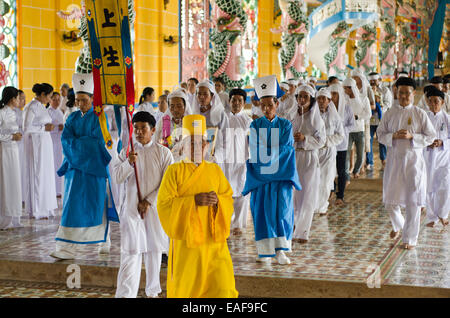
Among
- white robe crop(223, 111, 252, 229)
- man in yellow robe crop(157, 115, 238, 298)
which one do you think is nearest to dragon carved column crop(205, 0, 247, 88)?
white robe crop(223, 111, 252, 229)

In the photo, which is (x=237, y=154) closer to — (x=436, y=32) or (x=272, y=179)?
(x=272, y=179)

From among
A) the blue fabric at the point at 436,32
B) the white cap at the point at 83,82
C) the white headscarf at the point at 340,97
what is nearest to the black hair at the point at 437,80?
the blue fabric at the point at 436,32

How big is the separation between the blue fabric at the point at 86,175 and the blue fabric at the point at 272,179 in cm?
148

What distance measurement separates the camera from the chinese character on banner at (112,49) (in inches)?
240

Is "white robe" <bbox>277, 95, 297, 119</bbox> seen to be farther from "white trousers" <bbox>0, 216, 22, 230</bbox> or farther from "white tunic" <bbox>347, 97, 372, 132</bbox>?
"white trousers" <bbox>0, 216, 22, 230</bbox>

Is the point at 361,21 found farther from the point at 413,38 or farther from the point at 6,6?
the point at 413,38

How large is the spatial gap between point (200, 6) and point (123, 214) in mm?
12750

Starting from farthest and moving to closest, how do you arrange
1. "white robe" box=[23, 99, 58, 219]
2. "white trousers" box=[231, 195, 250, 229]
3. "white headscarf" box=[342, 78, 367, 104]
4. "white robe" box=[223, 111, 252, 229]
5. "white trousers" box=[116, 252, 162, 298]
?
"white headscarf" box=[342, 78, 367, 104] → "white robe" box=[23, 99, 58, 219] → "white robe" box=[223, 111, 252, 229] → "white trousers" box=[231, 195, 250, 229] → "white trousers" box=[116, 252, 162, 298]

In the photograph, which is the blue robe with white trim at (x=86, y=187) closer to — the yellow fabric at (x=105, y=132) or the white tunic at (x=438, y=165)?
the yellow fabric at (x=105, y=132)

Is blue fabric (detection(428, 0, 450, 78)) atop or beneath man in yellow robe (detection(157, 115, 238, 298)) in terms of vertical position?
atop

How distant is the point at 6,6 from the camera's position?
1141cm

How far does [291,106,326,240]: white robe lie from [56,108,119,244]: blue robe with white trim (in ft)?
7.21

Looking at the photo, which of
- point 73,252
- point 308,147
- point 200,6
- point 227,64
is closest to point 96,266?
point 73,252

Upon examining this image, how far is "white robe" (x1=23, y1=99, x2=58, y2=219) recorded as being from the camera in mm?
9555
